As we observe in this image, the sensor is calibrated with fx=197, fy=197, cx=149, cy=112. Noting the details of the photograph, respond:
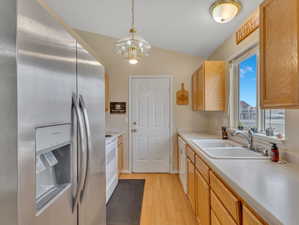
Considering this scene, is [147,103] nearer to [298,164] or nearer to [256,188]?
[298,164]

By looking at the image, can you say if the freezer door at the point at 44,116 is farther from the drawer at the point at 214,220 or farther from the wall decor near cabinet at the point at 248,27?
the wall decor near cabinet at the point at 248,27

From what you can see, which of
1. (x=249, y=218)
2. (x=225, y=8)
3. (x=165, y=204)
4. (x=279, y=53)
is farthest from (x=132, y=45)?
(x=165, y=204)

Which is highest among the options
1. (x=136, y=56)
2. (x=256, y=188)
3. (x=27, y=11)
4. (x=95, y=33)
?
(x=95, y=33)

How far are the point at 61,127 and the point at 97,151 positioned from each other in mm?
597

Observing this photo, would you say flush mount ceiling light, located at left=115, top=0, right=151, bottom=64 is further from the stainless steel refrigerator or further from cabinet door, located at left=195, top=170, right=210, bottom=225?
cabinet door, located at left=195, top=170, right=210, bottom=225

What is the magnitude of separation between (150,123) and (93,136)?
297 cm

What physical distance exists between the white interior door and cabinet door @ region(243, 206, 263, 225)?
3.26 metres

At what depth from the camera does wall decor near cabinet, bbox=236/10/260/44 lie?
211 centimetres

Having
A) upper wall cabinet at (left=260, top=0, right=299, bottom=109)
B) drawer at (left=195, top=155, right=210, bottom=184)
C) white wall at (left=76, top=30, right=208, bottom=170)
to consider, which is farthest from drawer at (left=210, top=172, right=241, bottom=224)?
white wall at (left=76, top=30, right=208, bottom=170)

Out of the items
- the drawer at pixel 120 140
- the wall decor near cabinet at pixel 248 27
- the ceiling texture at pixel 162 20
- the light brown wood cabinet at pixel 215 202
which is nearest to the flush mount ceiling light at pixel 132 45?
the ceiling texture at pixel 162 20

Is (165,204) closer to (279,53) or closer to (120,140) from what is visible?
(120,140)

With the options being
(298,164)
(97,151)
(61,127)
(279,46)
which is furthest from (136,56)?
(298,164)

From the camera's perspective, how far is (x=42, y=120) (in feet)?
2.51

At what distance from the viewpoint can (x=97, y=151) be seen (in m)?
1.47
